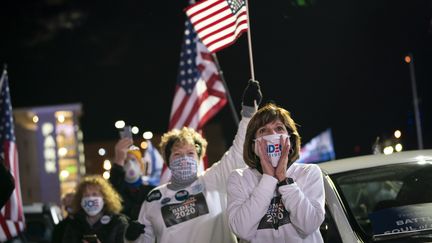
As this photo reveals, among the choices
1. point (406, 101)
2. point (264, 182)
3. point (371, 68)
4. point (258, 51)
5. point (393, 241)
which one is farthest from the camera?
point (406, 101)

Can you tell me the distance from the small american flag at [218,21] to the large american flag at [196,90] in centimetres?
173

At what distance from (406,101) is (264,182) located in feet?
106

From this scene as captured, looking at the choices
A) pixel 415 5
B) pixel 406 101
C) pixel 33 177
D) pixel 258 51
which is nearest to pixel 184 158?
pixel 415 5

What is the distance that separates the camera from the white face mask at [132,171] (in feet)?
25.8

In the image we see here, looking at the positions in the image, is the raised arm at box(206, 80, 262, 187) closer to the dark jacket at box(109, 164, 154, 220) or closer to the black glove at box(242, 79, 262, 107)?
the black glove at box(242, 79, 262, 107)

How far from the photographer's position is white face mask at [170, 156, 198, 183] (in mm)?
5297

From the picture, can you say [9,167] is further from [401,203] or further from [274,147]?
[274,147]

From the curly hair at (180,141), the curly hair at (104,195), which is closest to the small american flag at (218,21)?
the curly hair at (180,141)

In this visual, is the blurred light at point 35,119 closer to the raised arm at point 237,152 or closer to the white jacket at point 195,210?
the white jacket at point 195,210

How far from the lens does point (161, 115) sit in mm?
53594

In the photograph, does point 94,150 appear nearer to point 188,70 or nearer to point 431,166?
point 188,70

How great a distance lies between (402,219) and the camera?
15.8ft

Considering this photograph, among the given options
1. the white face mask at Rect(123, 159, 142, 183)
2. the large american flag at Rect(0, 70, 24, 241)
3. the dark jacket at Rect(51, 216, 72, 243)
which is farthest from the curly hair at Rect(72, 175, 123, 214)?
the large american flag at Rect(0, 70, 24, 241)

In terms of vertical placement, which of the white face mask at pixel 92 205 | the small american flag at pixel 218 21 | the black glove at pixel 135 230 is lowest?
the black glove at pixel 135 230
